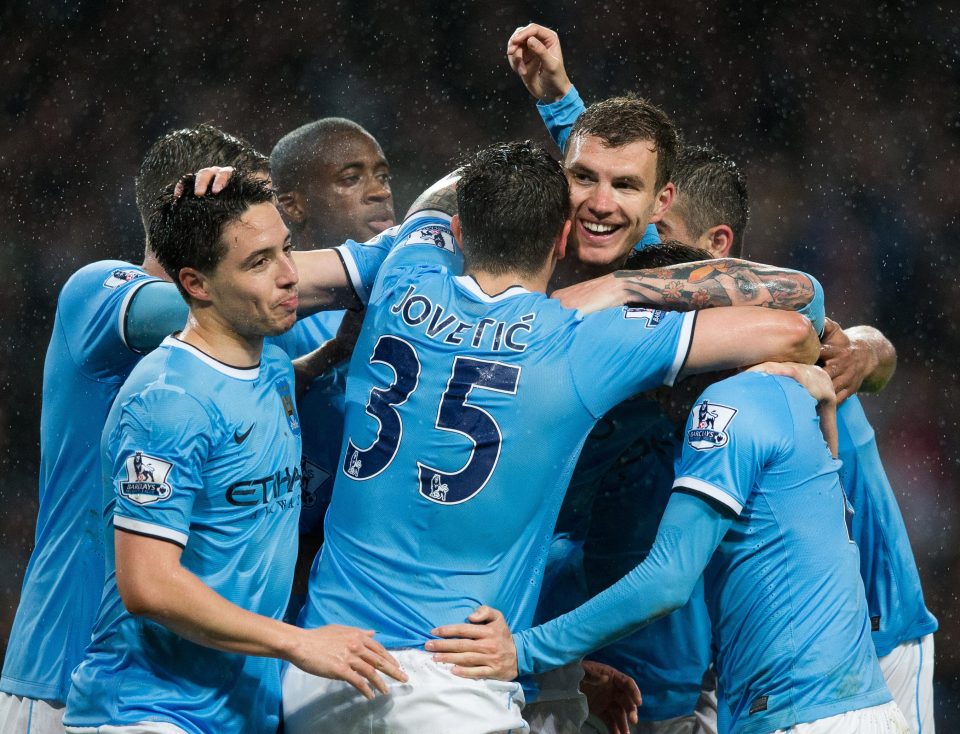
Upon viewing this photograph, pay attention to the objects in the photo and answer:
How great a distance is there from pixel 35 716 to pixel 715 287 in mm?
2624

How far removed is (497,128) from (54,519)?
5.61 m

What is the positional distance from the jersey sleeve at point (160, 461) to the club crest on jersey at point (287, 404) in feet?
1.05

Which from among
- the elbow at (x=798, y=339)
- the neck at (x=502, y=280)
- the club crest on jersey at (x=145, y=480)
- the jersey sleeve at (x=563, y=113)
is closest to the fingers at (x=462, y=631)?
the club crest on jersey at (x=145, y=480)

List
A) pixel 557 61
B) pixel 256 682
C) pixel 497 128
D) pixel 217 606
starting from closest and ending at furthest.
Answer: pixel 217 606
pixel 256 682
pixel 557 61
pixel 497 128

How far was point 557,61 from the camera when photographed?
455 centimetres

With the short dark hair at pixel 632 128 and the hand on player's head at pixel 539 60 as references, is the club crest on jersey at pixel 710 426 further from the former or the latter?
the hand on player's head at pixel 539 60

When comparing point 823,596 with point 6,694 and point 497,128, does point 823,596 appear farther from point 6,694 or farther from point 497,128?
point 497,128

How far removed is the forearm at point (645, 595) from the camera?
10.5 feet

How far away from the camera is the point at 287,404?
3.31 metres

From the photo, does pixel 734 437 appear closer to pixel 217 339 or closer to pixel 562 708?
pixel 562 708

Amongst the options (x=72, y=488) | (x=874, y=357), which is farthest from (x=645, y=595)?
(x=72, y=488)

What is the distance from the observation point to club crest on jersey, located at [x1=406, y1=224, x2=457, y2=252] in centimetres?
380

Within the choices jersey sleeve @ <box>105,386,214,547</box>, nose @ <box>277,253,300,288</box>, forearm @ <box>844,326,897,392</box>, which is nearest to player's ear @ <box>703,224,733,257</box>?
forearm @ <box>844,326,897,392</box>

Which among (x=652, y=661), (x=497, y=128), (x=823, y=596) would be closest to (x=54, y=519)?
(x=652, y=661)
